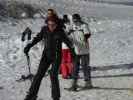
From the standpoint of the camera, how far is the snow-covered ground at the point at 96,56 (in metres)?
12.4

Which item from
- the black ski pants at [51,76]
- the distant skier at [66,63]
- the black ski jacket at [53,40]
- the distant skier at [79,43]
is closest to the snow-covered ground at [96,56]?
the distant skier at [66,63]

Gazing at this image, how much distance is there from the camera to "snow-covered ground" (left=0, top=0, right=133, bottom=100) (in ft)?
40.7

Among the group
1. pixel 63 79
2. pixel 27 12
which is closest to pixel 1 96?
pixel 63 79

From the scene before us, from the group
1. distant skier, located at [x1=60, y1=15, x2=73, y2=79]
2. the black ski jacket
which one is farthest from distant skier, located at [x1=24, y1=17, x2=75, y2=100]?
distant skier, located at [x1=60, y1=15, x2=73, y2=79]

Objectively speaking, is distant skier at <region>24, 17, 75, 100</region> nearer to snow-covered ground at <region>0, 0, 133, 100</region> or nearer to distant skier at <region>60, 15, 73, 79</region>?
snow-covered ground at <region>0, 0, 133, 100</region>

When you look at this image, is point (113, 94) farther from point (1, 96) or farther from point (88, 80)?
point (1, 96)

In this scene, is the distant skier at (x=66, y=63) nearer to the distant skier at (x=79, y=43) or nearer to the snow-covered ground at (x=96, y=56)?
the snow-covered ground at (x=96, y=56)

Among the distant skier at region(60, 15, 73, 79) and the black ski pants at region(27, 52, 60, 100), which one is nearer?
the black ski pants at region(27, 52, 60, 100)

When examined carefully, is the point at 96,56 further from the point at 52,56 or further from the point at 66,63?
the point at 52,56

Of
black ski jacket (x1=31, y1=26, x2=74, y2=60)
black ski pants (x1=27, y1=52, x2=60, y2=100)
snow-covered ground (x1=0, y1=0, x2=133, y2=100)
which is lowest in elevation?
snow-covered ground (x1=0, y1=0, x2=133, y2=100)

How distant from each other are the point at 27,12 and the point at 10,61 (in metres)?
8.75

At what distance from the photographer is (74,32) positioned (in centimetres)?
1259

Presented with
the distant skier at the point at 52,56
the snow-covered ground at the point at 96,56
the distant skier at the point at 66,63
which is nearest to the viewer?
the distant skier at the point at 52,56

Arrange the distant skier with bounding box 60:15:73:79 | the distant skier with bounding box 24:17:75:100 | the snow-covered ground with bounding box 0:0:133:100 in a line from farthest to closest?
the distant skier with bounding box 60:15:73:79 < the snow-covered ground with bounding box 0:0:133:100 < the distant skier with bounding box 24:17:75:100
